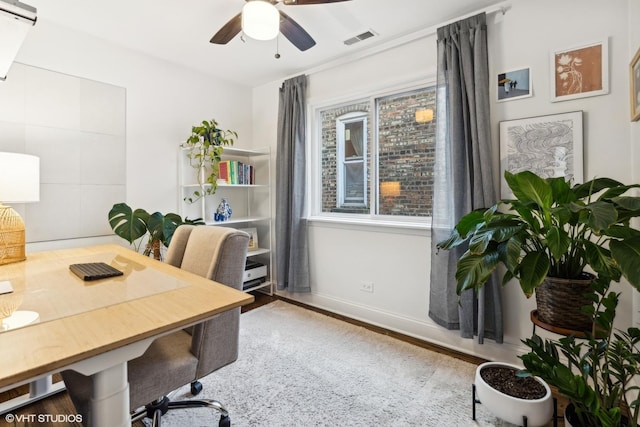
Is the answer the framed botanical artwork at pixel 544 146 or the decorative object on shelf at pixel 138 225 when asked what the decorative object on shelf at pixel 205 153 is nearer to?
the decorative object on shelf at pixel 138 225

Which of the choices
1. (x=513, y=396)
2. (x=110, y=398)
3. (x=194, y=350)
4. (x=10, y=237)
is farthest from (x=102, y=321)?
(x=513, y=396)

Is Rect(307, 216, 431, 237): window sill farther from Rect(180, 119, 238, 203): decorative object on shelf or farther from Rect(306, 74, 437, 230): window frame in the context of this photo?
Rect(180, 119, 238, 203): decorative object on shelf

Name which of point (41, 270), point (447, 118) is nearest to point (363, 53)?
point (447, 118)

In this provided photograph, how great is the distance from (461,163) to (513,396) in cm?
141

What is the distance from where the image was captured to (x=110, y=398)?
0.86m

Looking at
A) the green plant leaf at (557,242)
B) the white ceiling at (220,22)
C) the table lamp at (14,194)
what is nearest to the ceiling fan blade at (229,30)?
the white ceiling at (220,22)

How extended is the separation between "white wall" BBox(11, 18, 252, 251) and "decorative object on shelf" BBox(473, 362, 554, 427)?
9.65 feet

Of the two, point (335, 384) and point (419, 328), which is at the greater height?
point (419, 328)

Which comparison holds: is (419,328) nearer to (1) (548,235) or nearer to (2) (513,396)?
(2) (513,396)

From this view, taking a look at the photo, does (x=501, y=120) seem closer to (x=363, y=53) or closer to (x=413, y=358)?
(x=363, y=53)

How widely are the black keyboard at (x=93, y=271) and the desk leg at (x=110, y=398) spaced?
0.56 m

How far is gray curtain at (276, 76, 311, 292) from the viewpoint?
321 cm

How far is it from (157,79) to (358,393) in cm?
316

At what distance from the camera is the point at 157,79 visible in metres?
2.97
